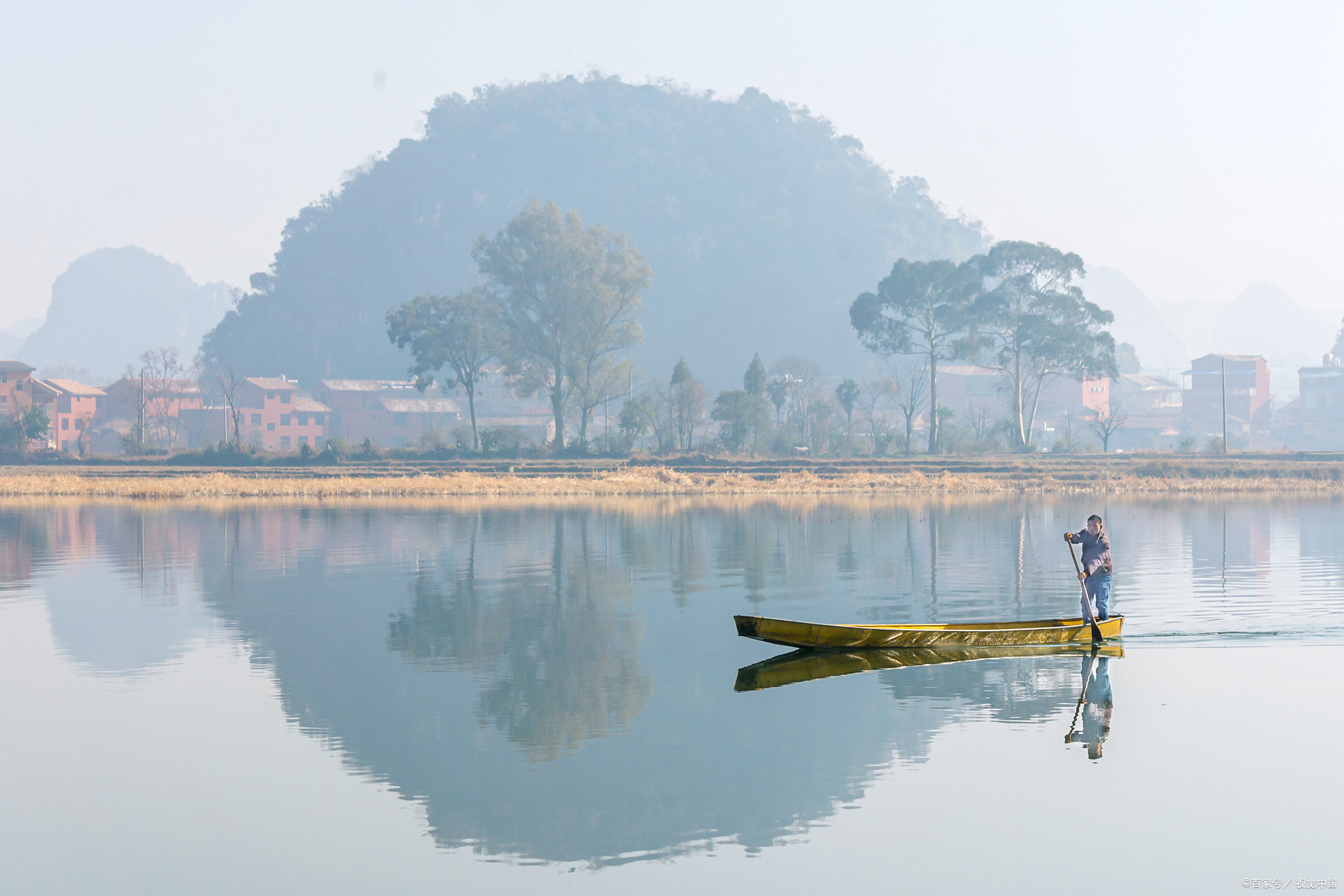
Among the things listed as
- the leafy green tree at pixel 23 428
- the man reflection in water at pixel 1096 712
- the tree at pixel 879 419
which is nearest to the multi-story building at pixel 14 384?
the leafy green tree at pixel 23 428

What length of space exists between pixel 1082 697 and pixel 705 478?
6272 cm

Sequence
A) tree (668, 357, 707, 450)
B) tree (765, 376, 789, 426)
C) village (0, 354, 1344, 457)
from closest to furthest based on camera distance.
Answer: tree (668, 357, 707, 450) < tree (765, 376, 789, 426) < village (0, 354, 1344, 457)

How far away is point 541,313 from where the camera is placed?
363 ft

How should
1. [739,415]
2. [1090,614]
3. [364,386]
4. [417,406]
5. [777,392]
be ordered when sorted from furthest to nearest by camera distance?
[364,386] → [417,406] → [777,392] → [739,415] → [1090,614]

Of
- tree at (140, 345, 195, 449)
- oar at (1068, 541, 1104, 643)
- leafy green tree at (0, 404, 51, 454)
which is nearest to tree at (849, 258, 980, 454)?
leafy green tree at (0, 404, 51, 454)

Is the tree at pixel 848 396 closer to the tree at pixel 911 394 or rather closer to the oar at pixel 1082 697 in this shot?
the tree at pixel 911 394

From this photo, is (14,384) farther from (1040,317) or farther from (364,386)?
(1040,317)

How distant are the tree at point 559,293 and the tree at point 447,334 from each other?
2.09m

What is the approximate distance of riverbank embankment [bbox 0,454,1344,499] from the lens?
7281 cm

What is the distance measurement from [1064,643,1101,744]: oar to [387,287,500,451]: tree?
288ft

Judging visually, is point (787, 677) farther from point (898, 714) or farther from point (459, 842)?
point (459, 842)

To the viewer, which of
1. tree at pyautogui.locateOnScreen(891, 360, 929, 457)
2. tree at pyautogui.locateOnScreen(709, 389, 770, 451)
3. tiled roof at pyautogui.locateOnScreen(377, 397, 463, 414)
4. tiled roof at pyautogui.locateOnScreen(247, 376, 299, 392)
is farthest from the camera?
tiled roof at pyautogui.locateOnScreen(377, 397, 463, 414)

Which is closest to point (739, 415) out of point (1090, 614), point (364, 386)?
point (1090, 614)

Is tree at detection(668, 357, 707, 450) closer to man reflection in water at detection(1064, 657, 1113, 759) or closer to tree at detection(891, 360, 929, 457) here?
tree at detection(891, 360, 929, 457)
